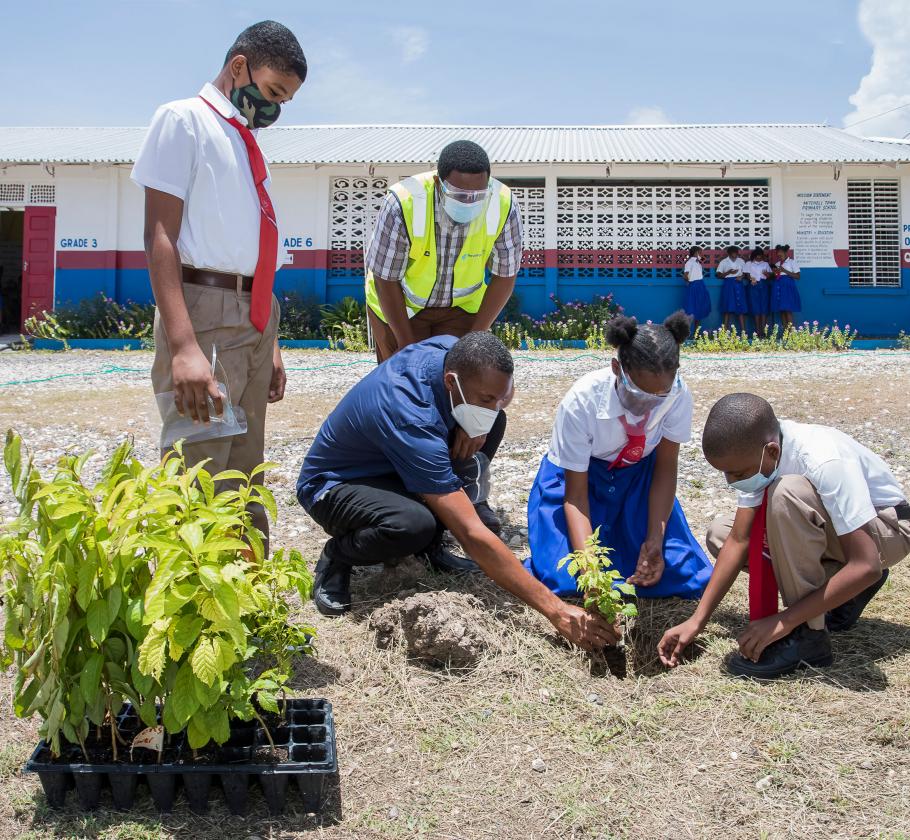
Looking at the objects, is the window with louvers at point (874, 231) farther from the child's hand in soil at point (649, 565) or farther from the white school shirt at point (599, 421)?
the child's hand in soil at point (649, 565)

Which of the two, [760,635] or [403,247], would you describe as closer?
[760,635]

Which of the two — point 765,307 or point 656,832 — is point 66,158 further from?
point 656,832

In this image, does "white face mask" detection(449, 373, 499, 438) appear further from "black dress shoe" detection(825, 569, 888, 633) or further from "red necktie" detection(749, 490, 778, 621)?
"black dress shoe" detection(825, 569, 888, 633)

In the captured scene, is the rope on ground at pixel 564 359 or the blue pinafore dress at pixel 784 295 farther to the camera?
the blue pinafore dress at pixel 784 295

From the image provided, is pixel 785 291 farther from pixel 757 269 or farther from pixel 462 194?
pixel 462 194

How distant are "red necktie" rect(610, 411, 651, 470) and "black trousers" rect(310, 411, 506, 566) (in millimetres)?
674

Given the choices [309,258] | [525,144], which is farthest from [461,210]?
[525,144]

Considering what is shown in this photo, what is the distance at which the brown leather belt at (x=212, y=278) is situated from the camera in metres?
2.96

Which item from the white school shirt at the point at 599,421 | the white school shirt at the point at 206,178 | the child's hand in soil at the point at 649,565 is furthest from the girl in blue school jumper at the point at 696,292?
the white school shirt at the point at 206,178

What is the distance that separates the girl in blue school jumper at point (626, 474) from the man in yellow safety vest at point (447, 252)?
0.50 m

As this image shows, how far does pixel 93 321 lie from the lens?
1498cm

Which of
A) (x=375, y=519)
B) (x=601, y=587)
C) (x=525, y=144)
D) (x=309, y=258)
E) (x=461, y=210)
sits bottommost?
(x=601, y=587)

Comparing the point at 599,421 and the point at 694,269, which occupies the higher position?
the point at 694,269

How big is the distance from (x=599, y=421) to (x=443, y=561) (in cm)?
97
